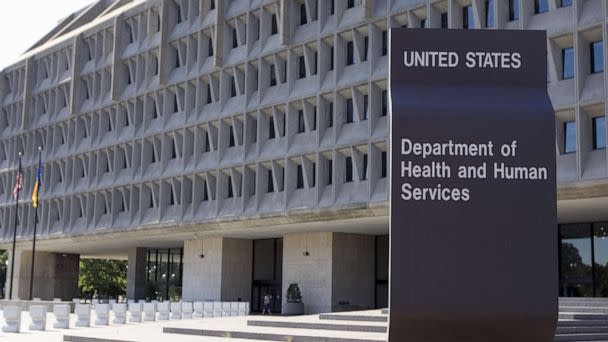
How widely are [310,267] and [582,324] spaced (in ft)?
82.1

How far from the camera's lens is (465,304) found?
20.2ft

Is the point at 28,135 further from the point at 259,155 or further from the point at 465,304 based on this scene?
the point at 465,304

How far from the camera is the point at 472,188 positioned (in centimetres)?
632

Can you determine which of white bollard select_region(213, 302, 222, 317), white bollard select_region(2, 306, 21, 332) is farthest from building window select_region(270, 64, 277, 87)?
white bollard select_region(2, 306, 21, 332)

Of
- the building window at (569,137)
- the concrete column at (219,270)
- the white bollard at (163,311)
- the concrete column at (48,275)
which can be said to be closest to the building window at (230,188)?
the concrete column at (219,270)

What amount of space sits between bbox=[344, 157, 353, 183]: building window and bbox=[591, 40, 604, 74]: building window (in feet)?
42.4

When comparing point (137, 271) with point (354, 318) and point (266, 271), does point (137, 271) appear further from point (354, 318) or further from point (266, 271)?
point (354, 318)

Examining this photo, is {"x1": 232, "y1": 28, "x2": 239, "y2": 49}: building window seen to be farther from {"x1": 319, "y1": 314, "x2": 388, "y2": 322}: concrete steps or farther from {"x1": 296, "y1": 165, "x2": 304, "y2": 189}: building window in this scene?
{"x1": 319, "y1": 314, "x2": 388, "y2": 322}: concrete steps

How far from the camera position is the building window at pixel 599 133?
31312 mm

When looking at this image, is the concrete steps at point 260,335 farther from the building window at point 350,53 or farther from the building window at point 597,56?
the building window at point 350,53

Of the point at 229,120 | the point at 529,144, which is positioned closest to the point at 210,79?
the point at 229,120

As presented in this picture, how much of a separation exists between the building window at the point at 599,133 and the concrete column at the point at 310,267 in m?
17.9

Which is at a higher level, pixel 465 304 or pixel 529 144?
pixel 529 144

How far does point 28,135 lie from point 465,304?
6685 cm
